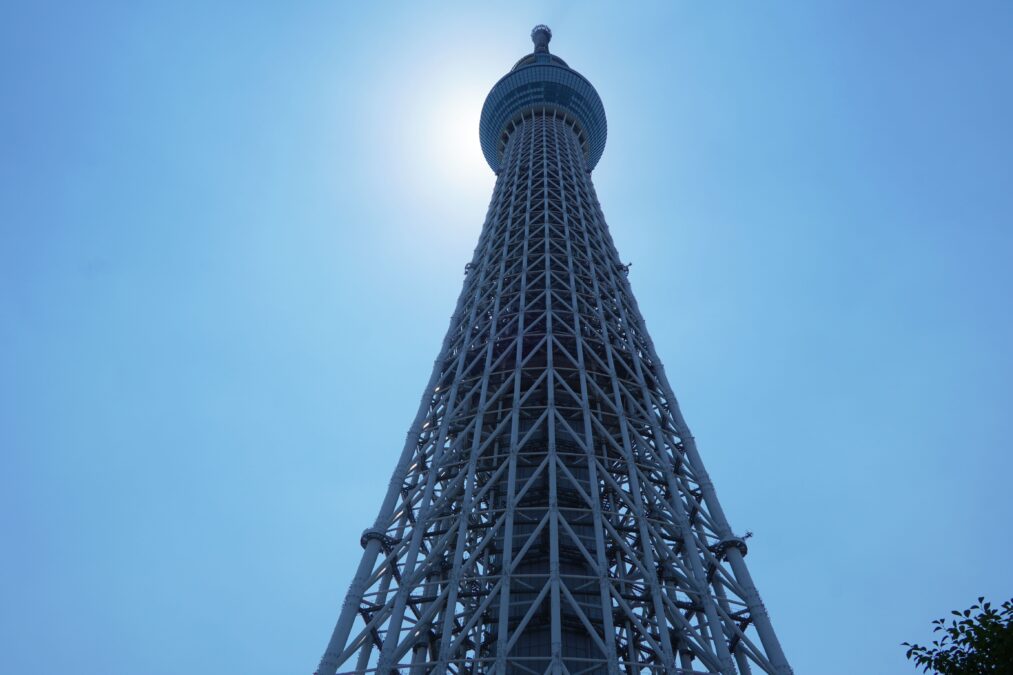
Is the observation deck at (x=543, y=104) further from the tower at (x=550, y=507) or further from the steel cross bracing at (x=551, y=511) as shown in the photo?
the steel cross bracing at (x=551, y=511)

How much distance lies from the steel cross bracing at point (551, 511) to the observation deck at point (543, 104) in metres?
26.2

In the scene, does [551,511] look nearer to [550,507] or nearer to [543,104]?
[550,507]

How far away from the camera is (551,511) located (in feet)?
Result: 76.6

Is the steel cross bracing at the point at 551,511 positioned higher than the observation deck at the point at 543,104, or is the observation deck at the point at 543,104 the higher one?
the observation deck at the point at 543,104

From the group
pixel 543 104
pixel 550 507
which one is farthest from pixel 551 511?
pixel 543 104

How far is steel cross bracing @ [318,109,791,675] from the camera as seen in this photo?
2109cm

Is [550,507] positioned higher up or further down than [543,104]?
further down

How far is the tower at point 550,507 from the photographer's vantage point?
21.1 meters

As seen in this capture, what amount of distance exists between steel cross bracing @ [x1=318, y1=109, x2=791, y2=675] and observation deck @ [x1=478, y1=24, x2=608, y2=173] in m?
26.2

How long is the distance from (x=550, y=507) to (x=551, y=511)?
0.52 feet

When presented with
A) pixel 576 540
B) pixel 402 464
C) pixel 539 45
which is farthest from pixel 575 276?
pixel 539 45

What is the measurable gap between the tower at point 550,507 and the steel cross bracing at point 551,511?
0.24 feet

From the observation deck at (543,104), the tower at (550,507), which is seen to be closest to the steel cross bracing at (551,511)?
the tower at (550,507)

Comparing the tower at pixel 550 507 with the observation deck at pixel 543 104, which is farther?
the observation deck at pixel 543 104
